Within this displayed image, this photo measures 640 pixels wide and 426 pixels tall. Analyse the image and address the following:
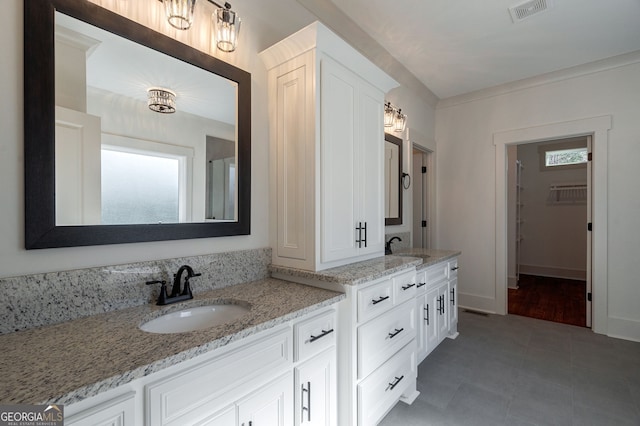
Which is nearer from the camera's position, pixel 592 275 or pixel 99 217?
pixel 99 217

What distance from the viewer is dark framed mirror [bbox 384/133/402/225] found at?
2.96 metres

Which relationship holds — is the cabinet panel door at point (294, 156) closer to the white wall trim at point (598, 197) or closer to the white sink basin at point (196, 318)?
the white sink basin at point (196, 318)

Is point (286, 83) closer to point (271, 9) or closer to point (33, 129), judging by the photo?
point (271, 9)

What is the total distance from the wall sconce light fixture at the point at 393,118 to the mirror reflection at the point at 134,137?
5.23ft

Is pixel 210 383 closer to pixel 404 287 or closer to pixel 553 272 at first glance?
pixel 404 287

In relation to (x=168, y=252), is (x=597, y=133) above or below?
above

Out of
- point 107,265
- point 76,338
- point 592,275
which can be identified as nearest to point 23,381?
point 76,338

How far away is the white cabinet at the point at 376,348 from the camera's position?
151cm

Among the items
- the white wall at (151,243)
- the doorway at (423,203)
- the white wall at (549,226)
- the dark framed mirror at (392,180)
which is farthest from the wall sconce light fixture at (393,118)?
the white wall at (549,226)

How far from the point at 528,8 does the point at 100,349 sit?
3.25 m

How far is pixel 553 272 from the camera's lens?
560 centimetres

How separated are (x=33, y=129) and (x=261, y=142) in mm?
1042

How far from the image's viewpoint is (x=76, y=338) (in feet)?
3.07

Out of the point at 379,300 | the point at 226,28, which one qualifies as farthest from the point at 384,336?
the point at 226,28
